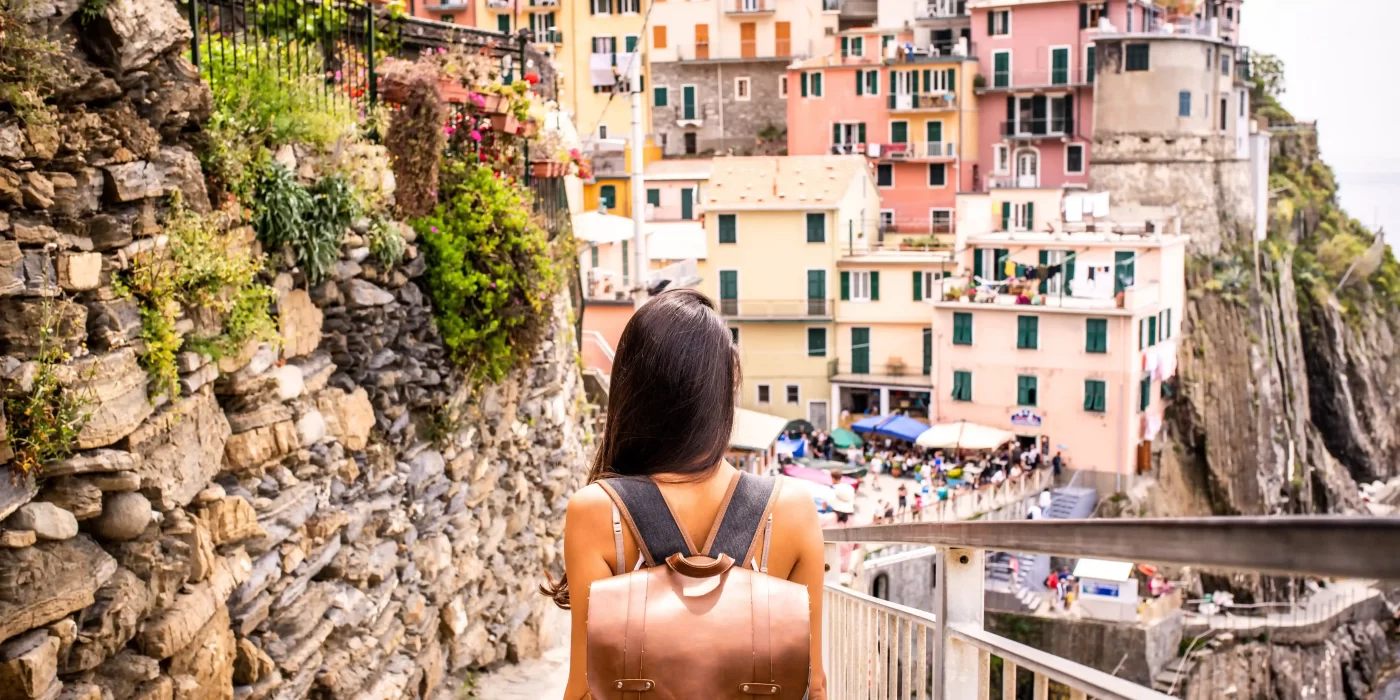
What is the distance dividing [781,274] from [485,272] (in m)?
33.9

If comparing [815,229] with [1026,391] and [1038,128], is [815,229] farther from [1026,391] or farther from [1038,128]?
[1038,128]

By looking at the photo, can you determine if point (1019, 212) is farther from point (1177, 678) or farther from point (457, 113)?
point (457, 113)

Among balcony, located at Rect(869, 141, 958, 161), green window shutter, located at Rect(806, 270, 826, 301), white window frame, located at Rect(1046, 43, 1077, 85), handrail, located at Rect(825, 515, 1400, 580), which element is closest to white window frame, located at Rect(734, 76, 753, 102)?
balcony, located at Rect(869, 141, 958, 161)

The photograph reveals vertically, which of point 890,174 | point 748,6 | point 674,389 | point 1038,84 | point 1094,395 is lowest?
point 1094,395

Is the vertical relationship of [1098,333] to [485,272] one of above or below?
below

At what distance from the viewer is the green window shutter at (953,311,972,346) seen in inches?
1507

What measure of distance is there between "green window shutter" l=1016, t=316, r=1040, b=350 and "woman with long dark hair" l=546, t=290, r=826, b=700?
1402 inches

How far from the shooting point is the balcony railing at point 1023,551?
133cm

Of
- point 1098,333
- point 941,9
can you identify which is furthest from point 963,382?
point 941,9

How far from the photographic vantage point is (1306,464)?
1998 inches

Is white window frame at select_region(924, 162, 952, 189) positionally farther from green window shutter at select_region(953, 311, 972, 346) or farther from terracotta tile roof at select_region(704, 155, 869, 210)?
green window shutter at select_region(953, 311, 972, 346)

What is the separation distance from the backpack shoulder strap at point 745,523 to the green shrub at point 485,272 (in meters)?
5.91

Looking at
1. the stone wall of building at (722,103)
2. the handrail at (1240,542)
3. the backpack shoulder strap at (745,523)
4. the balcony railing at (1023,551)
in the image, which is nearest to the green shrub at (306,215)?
the balcony railing at (1023,551)

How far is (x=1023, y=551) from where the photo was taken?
8.05 ft
